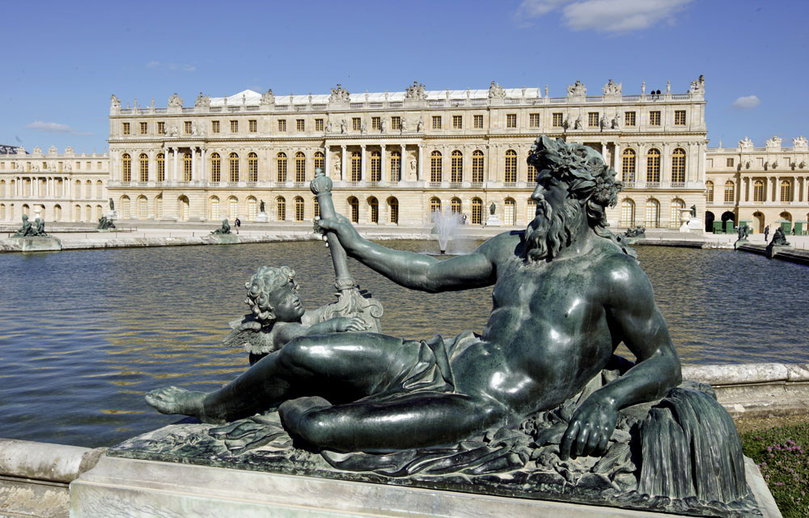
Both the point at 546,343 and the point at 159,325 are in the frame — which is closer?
the point at 546,343

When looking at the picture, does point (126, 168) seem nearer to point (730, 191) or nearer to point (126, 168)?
point (126, 168)

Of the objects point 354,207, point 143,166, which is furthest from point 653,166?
point 143,166

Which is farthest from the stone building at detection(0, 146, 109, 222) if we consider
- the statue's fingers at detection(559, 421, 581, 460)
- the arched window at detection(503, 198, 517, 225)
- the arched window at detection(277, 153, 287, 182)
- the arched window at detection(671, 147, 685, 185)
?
the statue's fingers at detection(559, 421, 581, 460)

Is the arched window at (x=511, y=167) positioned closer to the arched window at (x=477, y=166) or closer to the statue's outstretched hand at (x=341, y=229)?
the arched window at (x=477, y=166)

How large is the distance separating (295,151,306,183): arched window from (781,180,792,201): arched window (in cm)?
4614

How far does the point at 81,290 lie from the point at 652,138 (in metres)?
47.2

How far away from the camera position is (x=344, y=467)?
2285 millimetres

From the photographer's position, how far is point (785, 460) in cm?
376

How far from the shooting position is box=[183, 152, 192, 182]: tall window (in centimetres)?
6022

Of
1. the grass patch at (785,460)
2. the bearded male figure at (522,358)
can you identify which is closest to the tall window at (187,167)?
the grass patch at (785,460)

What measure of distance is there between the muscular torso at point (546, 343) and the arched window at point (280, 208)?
2276 inches

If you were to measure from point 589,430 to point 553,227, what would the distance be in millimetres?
749

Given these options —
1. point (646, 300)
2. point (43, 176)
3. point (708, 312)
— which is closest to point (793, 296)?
point (708, 312)

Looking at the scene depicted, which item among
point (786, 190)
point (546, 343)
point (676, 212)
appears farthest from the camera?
point (786, 190)
